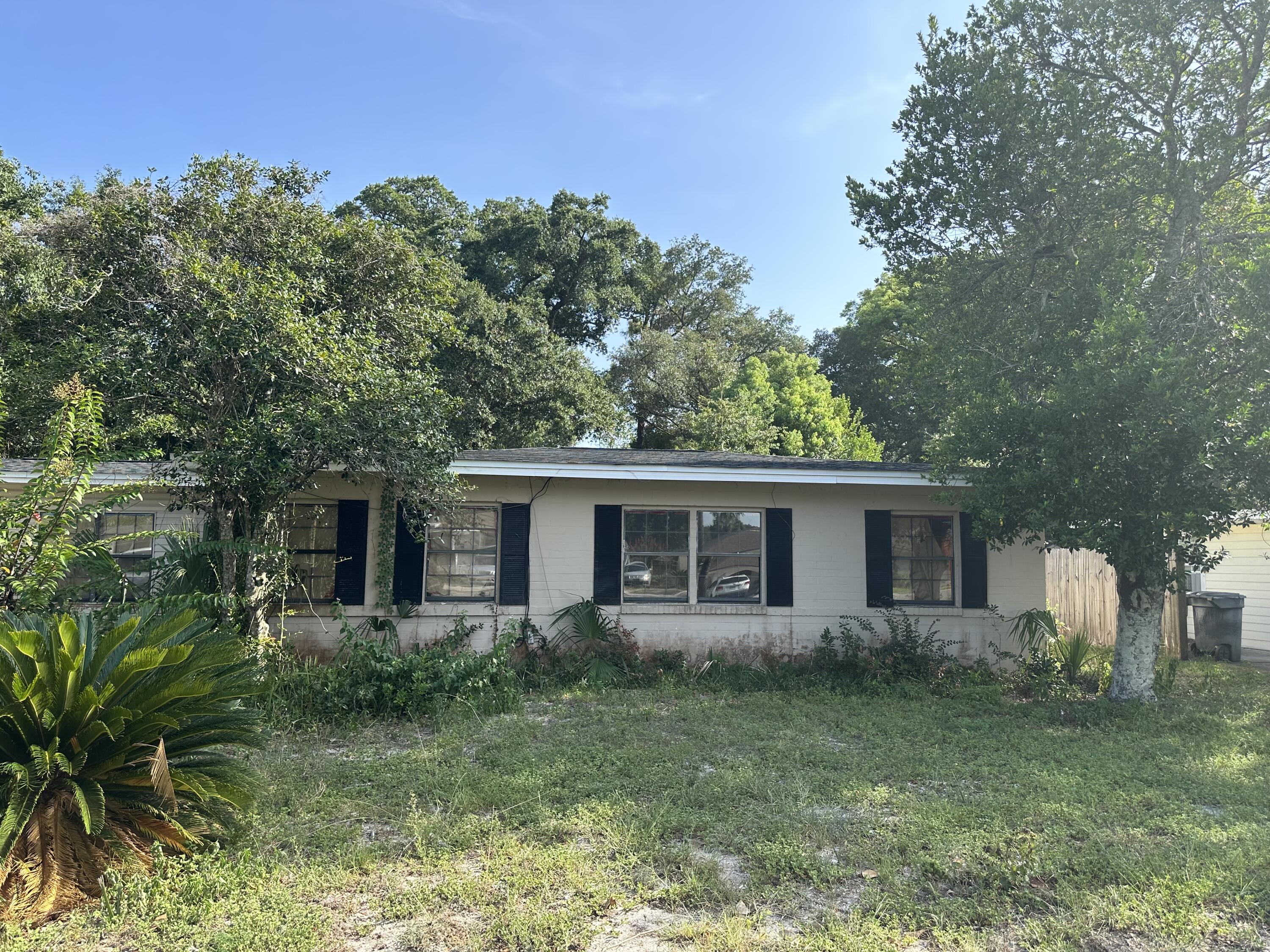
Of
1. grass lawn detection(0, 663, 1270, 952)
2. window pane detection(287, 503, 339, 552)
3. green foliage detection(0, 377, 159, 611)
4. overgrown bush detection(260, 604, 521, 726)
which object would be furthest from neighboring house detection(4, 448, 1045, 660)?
green foliage detection(0, 377, 159, 611)

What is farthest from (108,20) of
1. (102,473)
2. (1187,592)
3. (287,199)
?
(1187,592)

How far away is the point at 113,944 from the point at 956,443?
7.94 metres

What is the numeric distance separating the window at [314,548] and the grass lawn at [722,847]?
2950 mm

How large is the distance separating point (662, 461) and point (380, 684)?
4.19 m

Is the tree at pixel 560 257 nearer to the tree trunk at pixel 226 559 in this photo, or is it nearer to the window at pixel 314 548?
the window at pixel 314 548

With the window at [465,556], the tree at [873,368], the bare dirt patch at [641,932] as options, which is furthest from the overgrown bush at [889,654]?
the tree at [873,368]

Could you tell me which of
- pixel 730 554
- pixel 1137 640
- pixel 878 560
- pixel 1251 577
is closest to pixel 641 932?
pixel 730 554

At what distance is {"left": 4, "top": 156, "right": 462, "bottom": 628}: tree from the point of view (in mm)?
7480

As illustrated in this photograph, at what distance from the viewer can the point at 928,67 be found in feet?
32.5

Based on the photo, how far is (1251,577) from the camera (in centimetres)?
1370

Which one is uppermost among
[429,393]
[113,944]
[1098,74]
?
[1098,74]

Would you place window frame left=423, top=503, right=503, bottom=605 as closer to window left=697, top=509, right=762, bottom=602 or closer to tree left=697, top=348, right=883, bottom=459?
window left=697, top=509, right=762, bottom=602

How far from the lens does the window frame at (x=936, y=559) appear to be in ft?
33.9

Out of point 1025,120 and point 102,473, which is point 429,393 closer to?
point 102,473
